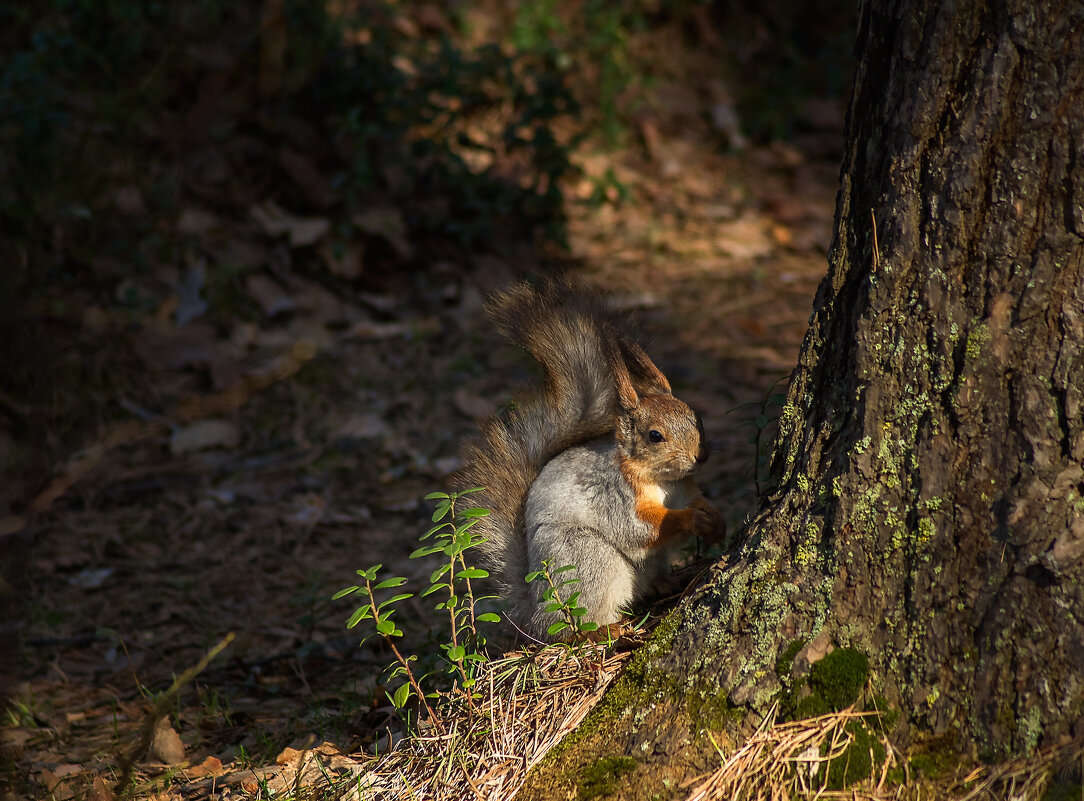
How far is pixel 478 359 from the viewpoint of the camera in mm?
4699

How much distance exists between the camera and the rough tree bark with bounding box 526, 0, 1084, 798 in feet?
4.96

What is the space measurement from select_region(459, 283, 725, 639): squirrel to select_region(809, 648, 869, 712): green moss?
2.08 ft

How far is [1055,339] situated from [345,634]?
2.32 m

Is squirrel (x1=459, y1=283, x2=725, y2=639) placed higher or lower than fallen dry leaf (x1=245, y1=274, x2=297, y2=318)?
higher

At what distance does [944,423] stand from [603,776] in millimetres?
907

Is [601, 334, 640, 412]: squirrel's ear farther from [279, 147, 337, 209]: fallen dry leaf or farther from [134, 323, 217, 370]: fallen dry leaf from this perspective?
[279, 147, 337, 209]: fallen dry leaf

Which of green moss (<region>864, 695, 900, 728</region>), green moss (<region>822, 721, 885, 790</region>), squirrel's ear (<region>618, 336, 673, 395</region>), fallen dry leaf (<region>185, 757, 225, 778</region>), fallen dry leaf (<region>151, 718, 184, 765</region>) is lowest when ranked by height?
fallen dry leaf (<region>151, 718, 184, 765</region>)

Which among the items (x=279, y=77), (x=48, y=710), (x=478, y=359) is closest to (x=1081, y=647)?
(x=48, y=710)

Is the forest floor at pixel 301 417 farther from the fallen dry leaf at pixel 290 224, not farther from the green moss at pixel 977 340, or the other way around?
the green moss at pixel 977 340

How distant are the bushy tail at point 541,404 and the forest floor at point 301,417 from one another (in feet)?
0.99

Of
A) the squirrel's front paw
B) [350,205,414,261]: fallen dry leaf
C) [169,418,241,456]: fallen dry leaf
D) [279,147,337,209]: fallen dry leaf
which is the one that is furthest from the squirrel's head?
[279,147,337,209]: fallen dry leaf

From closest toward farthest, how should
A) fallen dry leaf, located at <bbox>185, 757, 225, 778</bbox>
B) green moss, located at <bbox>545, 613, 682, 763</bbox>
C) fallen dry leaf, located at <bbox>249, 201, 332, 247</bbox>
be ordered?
green moss, located at <bbox>545, 613, 682, 763</bbox>
fallen dry leaf, located at <bbox>185, 757, 225, 778</bbox>
fallen dry leaf, located at <bbox>249, 201, 332, 247</bbox>

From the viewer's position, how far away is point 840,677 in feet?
5.57

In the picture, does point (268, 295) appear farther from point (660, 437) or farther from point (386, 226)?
point (660, 437)
